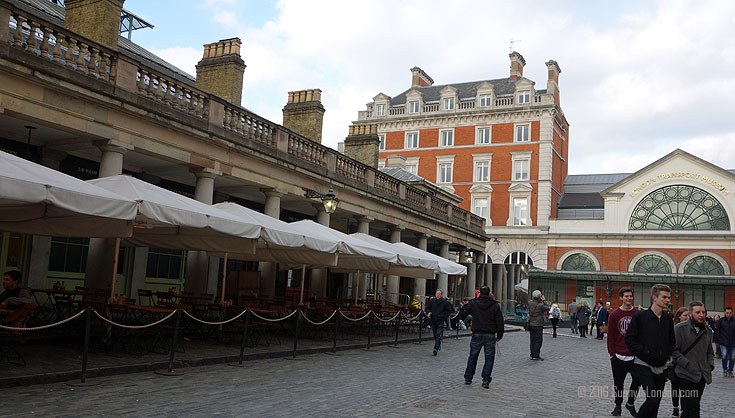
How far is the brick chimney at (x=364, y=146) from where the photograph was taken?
96.7ft

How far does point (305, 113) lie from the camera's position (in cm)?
2492

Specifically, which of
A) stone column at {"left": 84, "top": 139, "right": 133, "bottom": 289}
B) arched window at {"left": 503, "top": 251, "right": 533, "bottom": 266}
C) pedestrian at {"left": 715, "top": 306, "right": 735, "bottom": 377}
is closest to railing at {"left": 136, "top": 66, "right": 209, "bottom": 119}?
stone column at {"left": 84, "top": 139, "right": 133, "bottom": 289}

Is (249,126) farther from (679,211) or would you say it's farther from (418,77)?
(418,77)

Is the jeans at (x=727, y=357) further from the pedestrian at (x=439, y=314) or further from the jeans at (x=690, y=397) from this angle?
the jeans at (x=690, y=397)

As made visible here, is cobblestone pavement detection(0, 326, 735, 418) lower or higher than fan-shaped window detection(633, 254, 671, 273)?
lower

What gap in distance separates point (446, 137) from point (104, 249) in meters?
50.0

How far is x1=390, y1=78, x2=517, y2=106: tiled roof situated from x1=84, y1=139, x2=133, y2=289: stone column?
2007 inches

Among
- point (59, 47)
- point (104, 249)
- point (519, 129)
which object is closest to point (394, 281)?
point (104, 249)

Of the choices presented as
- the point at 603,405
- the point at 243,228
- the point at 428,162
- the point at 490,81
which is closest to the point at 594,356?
the point at 603,405

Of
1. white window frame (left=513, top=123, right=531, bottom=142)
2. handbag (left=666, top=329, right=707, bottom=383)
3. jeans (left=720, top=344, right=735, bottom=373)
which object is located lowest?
jeans (left=720, top=344, right=735, bottom=373)

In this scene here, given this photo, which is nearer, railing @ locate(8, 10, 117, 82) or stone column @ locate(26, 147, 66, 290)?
railing @ locate(8, 10, 117, 82)

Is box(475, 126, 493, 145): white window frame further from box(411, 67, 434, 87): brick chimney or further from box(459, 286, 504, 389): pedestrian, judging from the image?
box(459, 286, 504, 389): pedestrian

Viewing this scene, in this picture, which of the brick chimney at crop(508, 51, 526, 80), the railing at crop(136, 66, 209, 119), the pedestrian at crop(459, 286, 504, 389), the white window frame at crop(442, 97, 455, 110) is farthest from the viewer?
the brick chimney at crop(508, 51, 526, 80)

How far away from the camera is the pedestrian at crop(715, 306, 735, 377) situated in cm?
1510
